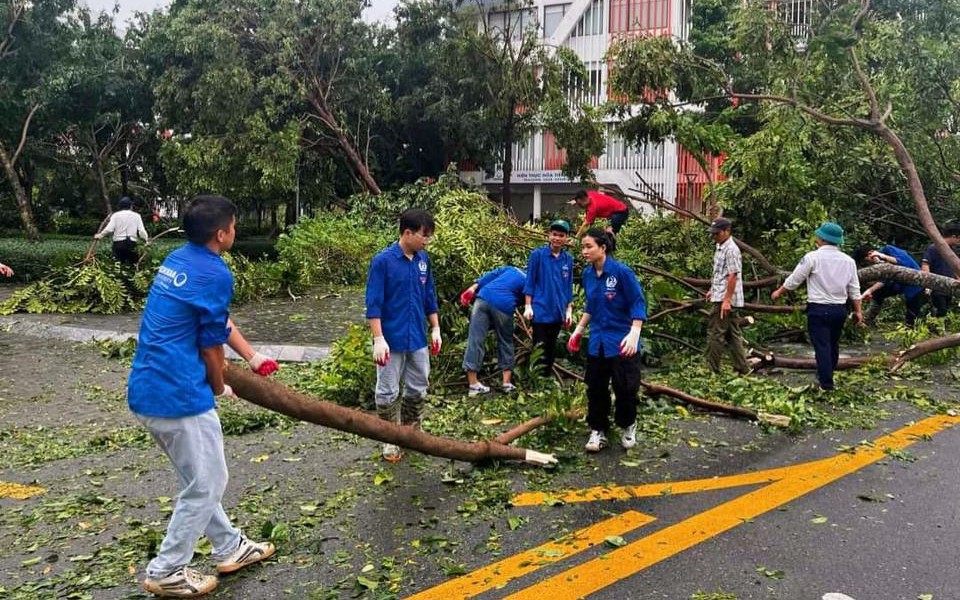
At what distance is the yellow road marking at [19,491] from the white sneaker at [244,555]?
6.21ft

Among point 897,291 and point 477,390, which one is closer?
point 477,390

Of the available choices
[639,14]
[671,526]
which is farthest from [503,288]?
[639,14]

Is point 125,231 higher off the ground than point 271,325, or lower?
higher

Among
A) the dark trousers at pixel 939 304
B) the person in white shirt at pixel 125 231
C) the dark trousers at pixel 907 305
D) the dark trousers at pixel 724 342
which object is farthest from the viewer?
the person in white shirt at pixel 125 231

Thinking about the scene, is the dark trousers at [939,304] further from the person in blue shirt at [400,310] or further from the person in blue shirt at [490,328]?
the person in blue shirt at [400,310]

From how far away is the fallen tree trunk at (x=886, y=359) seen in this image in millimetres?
7863

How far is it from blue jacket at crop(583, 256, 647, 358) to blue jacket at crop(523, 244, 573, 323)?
1.87m

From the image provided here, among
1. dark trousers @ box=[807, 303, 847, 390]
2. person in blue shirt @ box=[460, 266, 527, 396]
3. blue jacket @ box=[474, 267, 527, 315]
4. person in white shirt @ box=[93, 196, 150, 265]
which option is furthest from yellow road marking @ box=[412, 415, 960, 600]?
person in white shirt @ box=[93, 196, 150, 265]

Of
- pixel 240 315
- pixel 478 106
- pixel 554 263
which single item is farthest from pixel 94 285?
pixel 478 106

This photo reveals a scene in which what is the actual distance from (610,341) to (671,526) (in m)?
1.55

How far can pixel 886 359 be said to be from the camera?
8.02 meters

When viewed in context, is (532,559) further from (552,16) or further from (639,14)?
(552,16)

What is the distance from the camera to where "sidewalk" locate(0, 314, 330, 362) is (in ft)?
29.6

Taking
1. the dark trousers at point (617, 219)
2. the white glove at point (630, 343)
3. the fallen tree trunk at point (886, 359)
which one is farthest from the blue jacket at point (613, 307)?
the dark trousers at point (617, 219)
